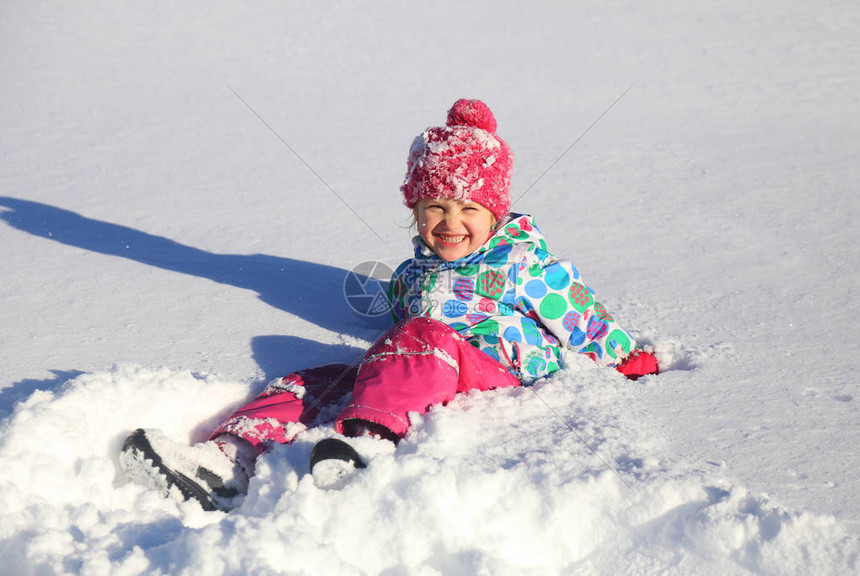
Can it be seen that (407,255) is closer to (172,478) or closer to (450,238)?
(450,238)

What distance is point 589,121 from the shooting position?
4531mm

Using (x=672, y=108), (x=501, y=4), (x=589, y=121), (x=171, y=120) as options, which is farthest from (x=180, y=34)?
(x=672, y=108)

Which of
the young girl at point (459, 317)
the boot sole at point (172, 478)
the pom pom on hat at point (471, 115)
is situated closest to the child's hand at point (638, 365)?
the young girl at point (459, 317)

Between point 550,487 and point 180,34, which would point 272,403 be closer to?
point 550,487

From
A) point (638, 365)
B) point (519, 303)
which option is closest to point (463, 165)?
point (519, 303)

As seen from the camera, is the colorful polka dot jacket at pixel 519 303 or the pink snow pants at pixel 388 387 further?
the colorful polka dot jacket at pixel 519 303

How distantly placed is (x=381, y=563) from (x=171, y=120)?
3679 mm

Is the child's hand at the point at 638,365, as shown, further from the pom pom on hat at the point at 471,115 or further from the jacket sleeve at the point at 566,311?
the pom pom on hat at the point at 471,115

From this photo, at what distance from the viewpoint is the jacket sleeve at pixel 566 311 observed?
6.66ft

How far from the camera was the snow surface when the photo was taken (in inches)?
53.5

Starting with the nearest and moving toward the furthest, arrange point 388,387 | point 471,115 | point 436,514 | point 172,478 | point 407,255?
point 436,514
point 172,478
point 388,387
point 471,115
point 407,255

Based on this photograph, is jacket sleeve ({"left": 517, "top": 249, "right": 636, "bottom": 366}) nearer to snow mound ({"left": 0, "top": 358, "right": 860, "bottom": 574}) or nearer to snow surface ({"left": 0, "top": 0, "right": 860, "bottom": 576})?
snow surface ({"left": 0, "top": 0, "right": 860, "bottom": 576})

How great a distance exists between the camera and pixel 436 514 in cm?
135

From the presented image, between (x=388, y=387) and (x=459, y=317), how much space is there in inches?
17.0
